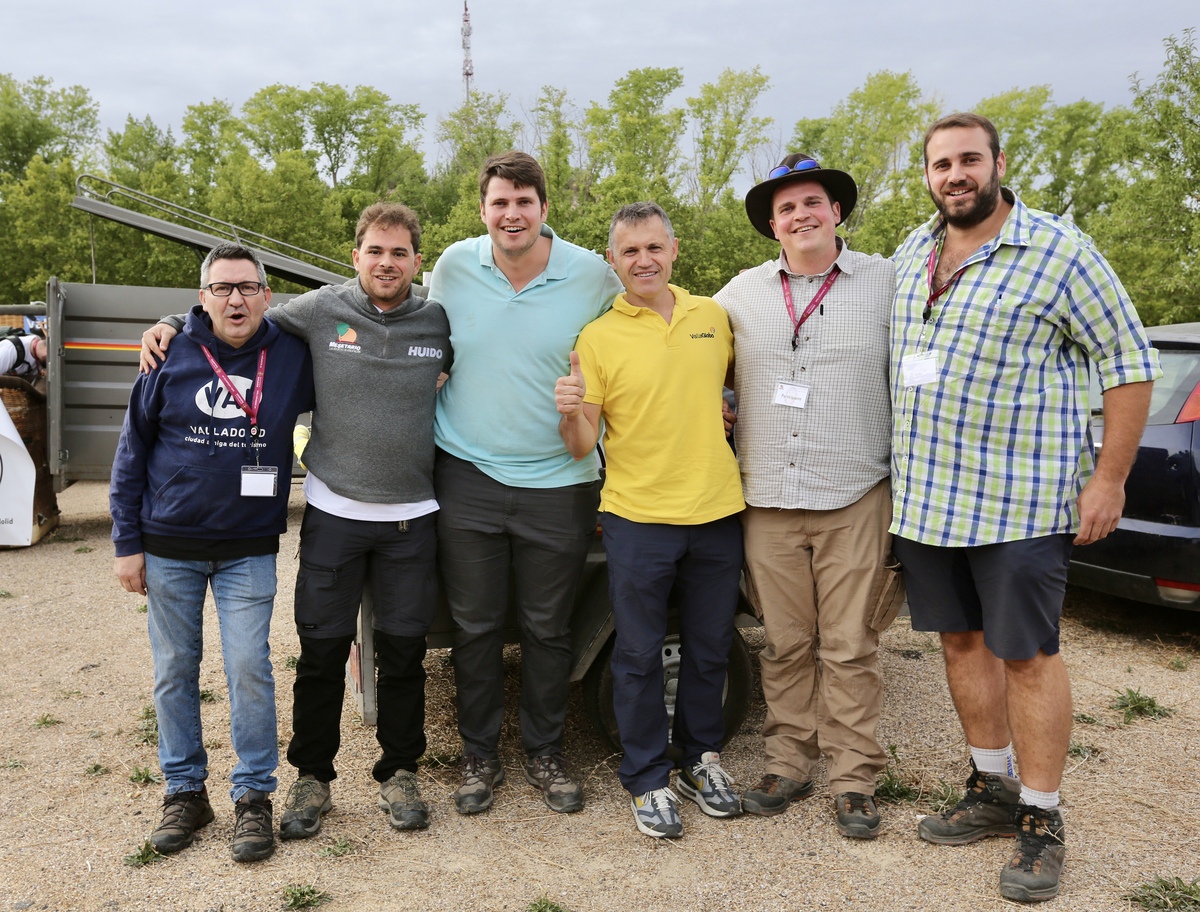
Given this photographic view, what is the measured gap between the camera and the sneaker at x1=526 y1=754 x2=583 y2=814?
359 centimetres

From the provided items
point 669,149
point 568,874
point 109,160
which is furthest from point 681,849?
point 109,160

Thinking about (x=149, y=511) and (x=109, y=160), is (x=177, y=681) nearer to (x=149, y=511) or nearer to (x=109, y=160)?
(x=149, y=511)

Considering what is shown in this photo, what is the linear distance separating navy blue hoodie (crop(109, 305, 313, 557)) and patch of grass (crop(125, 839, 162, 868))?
103 centimetres

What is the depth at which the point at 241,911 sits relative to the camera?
114 inches

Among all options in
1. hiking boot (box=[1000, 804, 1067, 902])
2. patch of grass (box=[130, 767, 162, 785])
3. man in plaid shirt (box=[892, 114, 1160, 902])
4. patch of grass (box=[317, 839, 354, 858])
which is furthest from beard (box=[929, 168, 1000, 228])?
patch of grass (box=[130, 767, 162, 785])

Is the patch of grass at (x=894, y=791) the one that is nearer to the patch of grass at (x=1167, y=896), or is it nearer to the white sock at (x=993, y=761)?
the white sock at (x=993, y=761)

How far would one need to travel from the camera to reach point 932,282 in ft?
10.7

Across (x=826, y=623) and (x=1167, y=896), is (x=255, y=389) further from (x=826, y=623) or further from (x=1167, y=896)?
(x=1167, y=896)

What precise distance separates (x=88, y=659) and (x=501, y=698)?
3.16m

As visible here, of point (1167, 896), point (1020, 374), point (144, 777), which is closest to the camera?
point (1167, 896)

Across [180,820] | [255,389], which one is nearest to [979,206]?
[255,389]

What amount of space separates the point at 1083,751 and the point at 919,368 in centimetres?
211

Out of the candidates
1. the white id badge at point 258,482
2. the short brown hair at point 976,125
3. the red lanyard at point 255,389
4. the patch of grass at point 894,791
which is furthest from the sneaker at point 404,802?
the short brown hair at point 976,125

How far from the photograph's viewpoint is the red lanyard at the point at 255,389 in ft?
10.6
